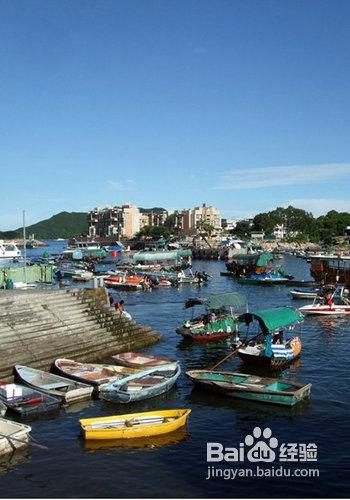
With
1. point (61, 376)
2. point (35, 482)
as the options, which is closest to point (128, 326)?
point (61, 376)

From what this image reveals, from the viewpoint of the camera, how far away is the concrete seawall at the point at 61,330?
82.0 feet

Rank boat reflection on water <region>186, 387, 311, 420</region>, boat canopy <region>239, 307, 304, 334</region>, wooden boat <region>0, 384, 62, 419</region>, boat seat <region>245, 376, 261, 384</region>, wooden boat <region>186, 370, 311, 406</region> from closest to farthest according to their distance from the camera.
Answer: wooden boat <region>0, 384, 62, 419</region>
boat reflection on water <region>186, 387, 311, 420</region>
wooden boat <region>186, 370, 311, 406</region>
boat seat <region>245, 376, 261, 384</region>
boat canopy <region>239, 307, 304, 334</region>

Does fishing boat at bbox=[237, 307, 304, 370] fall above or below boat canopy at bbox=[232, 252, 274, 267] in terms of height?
below

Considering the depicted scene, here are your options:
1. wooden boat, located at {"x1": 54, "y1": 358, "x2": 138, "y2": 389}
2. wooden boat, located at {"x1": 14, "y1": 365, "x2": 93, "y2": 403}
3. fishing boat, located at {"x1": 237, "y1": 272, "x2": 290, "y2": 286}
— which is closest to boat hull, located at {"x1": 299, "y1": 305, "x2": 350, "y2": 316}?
wooden boat, located at {"x1": 54, "y1": 358, "x2": 138, "y2": 389}

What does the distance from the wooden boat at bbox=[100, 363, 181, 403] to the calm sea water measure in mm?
348

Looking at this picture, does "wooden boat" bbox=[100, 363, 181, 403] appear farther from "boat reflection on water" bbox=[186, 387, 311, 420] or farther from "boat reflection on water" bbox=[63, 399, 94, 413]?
"boat reflection on water" bbox=[186, 387, 311, 420]

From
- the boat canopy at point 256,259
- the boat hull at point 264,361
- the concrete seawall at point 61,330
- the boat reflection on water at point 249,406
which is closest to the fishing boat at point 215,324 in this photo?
the concrete seawall at point 61,330

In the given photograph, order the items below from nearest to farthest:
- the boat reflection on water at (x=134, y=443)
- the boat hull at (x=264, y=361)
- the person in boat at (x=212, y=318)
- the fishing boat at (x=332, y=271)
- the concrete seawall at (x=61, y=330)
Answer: the boat reflection on water at (x=134, y=443), the concrete seawall at (x=61, y=330), the boat hull at (x=264, y=361), the person in boat at (x=212, y=318), the fishing boat at (x=332, y=271)

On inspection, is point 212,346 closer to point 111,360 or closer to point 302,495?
point 111,360

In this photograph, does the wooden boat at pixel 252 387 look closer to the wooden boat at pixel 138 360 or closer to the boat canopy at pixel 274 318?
the wooden boat at pixel 138 360

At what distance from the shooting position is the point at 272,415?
2055 centimetres

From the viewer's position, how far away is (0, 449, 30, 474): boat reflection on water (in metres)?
15.8

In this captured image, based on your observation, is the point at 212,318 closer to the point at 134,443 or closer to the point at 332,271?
the point at 134,443

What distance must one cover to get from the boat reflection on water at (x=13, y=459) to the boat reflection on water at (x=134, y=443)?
1.87m
